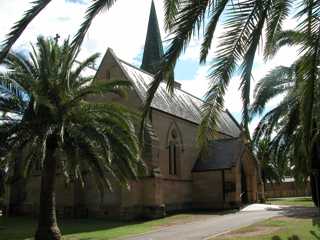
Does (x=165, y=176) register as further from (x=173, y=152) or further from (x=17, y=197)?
(x=17, y=197)

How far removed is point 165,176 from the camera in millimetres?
35219

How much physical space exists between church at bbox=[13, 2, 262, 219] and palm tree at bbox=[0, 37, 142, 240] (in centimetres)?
981

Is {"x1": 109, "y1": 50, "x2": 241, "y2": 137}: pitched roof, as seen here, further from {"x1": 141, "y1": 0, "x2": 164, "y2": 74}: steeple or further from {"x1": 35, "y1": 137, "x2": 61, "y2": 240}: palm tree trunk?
{"x1": 35, "y1": 137, "x2": 61, "y2": 240}: palm tree trunk

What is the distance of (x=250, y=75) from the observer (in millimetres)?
7164

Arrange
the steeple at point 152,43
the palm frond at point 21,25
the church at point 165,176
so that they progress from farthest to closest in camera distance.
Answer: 1. the steeple at point 152,43
2. the church at point 165,176
3. the palm frond at point 21,25

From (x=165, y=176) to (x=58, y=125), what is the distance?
701 inches

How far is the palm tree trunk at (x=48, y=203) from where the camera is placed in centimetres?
1873

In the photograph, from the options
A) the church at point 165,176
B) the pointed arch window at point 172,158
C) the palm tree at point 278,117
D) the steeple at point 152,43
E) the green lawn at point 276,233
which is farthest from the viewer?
the steeple at point 152,43

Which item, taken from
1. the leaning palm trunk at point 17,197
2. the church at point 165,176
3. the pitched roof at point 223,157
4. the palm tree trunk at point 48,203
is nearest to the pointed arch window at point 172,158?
the church at point 165,176

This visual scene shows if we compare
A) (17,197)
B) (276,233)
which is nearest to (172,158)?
(17,197)

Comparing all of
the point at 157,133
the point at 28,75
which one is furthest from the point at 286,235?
the point at 157,133

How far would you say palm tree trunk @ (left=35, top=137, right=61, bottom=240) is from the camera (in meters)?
18.7

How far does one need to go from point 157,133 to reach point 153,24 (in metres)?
19.9

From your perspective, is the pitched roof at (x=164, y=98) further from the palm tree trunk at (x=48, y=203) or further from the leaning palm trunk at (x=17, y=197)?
the leaning palm trunk at (x=17, y=197)
